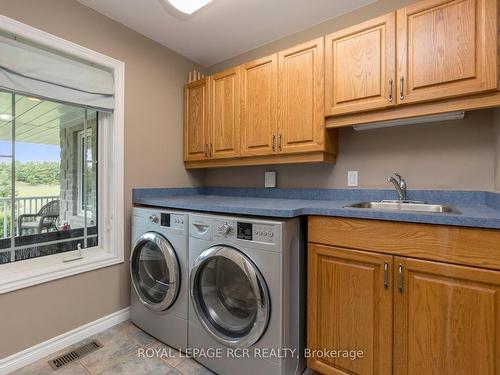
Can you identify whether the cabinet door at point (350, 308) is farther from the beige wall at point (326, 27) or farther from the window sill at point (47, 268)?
the beige wall at point (326, 27)

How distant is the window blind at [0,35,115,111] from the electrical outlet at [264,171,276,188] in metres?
1.42

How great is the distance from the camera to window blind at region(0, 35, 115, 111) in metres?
1.49


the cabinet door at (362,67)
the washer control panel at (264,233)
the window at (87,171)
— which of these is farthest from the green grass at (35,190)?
the cabinet door at (362,67)

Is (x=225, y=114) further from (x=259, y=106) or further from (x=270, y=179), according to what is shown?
(x=270, y=179)

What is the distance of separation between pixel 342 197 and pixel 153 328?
1.75 metres

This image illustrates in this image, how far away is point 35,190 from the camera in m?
1.76

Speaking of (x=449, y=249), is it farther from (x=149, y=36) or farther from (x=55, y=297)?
(x=149, y=36)

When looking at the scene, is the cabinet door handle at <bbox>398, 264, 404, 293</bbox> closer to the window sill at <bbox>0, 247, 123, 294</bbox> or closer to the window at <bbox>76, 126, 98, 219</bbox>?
the window sill at <bbox>0, 247, 123, 294</bbox>

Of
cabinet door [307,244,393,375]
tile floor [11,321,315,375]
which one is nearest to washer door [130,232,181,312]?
tile floor [11,321,315,375]

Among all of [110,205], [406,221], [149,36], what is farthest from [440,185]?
[149,36]

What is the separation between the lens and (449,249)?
105cm

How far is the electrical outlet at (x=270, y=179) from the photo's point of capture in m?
2.32

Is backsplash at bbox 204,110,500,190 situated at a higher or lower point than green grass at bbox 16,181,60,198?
higher

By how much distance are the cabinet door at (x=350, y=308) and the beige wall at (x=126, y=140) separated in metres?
1.58
